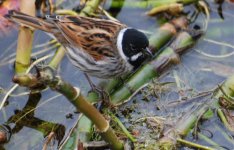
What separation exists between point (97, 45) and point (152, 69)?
0.64 metres

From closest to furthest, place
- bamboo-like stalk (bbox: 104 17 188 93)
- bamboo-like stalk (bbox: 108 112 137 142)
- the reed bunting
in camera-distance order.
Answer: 1. bamboo-like stalk (bbox: 108 112 137 142)
2. the reed bunting
3. bamboo-like stalk (bbox: 104 17 188 93)

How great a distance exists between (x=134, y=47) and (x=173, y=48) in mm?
631

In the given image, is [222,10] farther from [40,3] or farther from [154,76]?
[40,3]

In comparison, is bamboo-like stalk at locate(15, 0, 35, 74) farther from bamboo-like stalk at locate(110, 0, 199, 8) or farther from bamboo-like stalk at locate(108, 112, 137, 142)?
bamboo-like stalk at locate(110, 0, 199, 8)

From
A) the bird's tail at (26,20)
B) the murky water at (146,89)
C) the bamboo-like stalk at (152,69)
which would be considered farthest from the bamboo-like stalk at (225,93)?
the bird's tail at (26,20)

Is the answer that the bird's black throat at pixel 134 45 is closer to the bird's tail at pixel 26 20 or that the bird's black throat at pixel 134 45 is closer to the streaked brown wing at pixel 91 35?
the streaked brown wing at pixel 91 35

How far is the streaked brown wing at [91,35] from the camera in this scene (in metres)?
4.46

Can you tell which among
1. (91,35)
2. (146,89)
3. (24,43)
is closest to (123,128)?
(146,89)

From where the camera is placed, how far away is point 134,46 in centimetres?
442

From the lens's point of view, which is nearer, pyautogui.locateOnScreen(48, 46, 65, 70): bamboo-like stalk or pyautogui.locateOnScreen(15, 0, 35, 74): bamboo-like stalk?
pyautogui.locateOnScreen(15, 0, 35, 74): bamboo-like stalk

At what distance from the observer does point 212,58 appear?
196 inches

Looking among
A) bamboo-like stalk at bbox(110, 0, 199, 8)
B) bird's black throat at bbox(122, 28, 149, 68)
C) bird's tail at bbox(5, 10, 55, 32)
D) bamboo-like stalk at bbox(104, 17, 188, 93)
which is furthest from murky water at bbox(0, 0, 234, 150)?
bird's tail at bbox(5, 10, 55, 32)

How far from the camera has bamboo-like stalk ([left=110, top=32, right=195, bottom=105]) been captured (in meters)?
4.60

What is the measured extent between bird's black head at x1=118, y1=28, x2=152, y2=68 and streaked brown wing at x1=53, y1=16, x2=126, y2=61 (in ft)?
0.40
